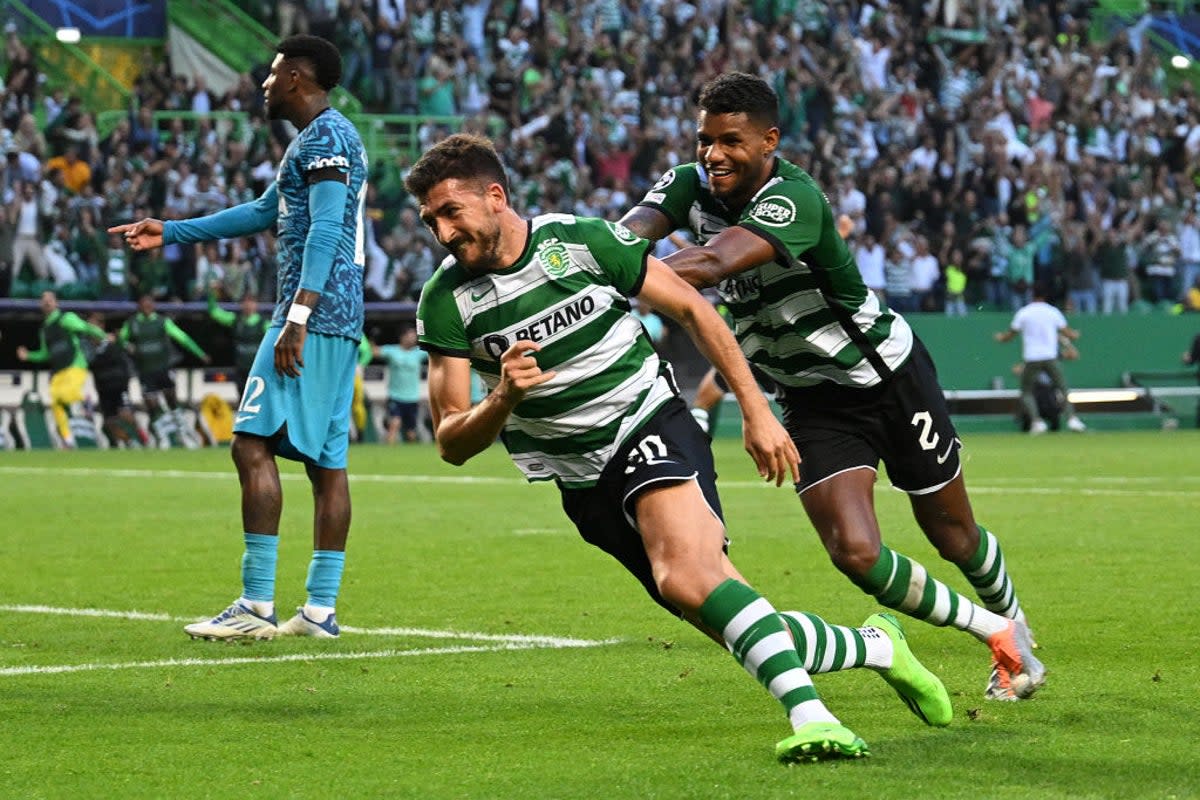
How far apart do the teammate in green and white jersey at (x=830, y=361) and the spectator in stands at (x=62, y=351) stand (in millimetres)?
21499

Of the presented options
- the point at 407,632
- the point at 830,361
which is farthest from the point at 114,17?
the point at 830,361

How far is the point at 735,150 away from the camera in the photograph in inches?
266

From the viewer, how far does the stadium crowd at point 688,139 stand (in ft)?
94.7

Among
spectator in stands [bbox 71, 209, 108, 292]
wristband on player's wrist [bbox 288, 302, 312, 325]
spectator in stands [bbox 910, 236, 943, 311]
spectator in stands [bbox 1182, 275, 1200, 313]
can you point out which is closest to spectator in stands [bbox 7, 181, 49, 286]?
spectator in stands [bbox 71, 209, 108, 292]

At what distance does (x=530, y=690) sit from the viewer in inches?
282

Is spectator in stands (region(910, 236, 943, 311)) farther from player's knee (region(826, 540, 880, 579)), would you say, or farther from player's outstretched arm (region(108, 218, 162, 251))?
player's knee (region(826, 540, 880, 579))

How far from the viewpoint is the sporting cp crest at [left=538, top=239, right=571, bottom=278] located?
5.88m

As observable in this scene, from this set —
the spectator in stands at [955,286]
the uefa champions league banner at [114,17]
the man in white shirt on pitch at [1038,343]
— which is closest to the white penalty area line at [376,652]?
the man in white shirt on pitch at [1038,343]

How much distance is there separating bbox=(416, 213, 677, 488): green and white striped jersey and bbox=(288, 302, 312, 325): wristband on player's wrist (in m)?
2.90

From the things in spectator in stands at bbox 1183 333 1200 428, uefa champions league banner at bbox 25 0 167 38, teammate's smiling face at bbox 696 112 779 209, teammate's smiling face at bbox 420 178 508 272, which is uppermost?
uefa champions league banner at bbox 25 0 167 38

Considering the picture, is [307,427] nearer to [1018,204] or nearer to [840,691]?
[840,691]

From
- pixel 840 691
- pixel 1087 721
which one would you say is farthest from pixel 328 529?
pixel 1087 721

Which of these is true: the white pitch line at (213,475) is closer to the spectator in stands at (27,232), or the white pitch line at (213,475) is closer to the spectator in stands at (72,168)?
the spectator in stands at (27,232)

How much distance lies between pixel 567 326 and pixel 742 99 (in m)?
1.26
